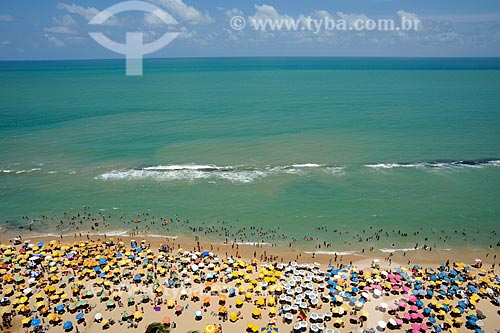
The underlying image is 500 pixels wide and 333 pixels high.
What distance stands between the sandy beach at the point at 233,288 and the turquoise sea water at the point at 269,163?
7.13 metres

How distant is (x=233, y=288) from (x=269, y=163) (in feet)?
116

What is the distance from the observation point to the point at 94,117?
103 metres

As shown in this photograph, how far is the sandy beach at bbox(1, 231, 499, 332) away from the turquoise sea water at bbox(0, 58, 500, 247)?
7130 mm

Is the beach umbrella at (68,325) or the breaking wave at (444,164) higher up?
the breaking wave at (444,164)

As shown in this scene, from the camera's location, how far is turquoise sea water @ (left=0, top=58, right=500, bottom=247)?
48750mm

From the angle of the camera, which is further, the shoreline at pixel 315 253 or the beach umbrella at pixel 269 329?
the shoreline at pixel 315 253

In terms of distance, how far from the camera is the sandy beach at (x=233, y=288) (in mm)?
29531

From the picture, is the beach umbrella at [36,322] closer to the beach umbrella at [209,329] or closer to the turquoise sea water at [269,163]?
the beach umbrella at [209,329]

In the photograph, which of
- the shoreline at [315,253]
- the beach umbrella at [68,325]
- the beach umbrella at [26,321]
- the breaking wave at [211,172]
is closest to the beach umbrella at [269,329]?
the shoreline at [315,253]

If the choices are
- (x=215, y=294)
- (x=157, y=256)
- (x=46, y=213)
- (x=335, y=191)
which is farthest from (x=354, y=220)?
(x=46, y=213)

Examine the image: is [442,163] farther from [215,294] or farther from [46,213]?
[46,213]

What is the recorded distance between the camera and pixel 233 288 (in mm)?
32906

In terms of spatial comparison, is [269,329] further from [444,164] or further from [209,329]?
[444,164]

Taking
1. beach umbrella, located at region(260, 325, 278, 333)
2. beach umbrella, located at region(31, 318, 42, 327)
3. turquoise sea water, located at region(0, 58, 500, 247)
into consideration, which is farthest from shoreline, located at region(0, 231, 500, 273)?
beach umbrella, located at region(31, 318, 42, 327)
